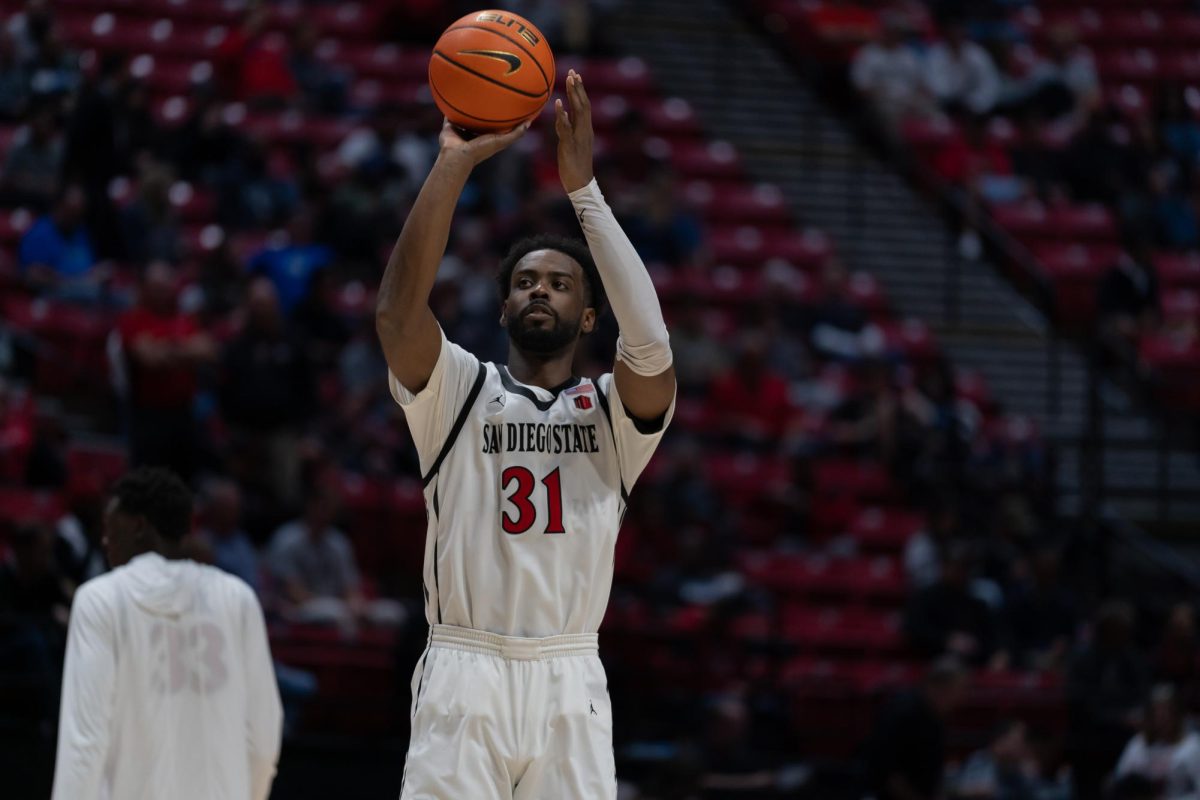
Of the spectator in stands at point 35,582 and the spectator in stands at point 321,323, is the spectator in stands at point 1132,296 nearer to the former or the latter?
the spectator in stands at point 321,323

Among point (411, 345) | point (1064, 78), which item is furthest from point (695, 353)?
point (411, 345)

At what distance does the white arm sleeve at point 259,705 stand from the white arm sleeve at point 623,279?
1.84 m

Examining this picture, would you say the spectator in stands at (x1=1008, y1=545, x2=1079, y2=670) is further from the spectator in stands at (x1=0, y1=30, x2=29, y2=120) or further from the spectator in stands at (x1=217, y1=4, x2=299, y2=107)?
the spectator in stands at (x1=0, y1=30, x2=29, y2=120)

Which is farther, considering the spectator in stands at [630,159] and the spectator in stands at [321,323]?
the spectator in stands at [630,159]

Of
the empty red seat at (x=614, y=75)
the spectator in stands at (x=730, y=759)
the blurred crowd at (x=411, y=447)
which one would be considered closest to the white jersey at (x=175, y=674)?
the blurred crowd at (x=411, y=447)

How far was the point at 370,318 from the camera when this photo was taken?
12812mm

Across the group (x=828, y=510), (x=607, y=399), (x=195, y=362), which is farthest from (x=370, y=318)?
(x=607, y=399)

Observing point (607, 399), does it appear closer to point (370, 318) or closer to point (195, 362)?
point (195, 362)

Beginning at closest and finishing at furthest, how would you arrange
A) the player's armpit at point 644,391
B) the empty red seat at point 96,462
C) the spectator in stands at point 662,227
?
the player's armpit at point 644,391 → the empty red seat at point 96,462 → the spectator in stands at point 662,227

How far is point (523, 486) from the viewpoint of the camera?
199 inches

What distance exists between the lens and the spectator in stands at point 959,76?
17.7 m

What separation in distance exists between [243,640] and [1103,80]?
14.7m

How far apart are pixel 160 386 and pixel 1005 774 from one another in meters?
5.08

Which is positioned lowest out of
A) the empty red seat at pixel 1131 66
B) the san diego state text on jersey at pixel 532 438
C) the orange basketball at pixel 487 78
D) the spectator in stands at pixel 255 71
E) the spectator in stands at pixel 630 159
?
the san diego state text on jersey at pixel 532 438
